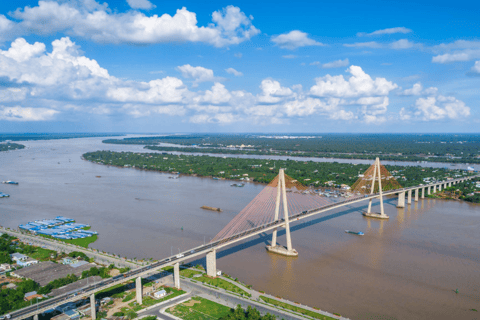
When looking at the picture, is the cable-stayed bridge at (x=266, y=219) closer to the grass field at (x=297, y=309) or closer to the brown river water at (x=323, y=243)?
the brown river water at (x=323, y=243)

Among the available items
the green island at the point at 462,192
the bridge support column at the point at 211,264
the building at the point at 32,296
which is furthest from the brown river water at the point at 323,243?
the building at the point at 32,296

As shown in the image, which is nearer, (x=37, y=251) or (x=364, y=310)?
(x=364, y=310)

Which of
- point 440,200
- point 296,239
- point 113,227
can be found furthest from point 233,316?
point 440,200

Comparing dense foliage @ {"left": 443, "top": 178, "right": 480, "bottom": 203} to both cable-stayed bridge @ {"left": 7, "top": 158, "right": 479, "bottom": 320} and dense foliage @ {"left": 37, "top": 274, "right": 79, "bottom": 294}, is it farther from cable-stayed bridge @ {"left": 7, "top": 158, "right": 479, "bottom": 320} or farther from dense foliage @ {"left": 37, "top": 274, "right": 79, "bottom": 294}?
dense foliage @ {"left": 37, "top": 274, "right": 79, "bottom": 294}

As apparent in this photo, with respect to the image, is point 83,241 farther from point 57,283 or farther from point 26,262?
point 57,283

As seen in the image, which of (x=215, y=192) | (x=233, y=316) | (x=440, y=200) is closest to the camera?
(x=233, y=316)

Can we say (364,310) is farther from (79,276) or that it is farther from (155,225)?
(155,225)
